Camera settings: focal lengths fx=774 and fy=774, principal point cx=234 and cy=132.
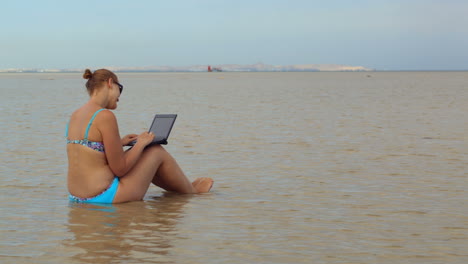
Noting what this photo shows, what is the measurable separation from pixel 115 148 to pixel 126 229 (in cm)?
98

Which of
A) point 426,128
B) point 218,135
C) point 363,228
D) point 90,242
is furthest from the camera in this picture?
point 426,128

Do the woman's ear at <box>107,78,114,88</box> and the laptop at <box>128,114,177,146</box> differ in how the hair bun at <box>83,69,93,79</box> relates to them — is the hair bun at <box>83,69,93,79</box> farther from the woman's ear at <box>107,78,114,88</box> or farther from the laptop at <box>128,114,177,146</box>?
the laptop at <box>128,114,177,146</box>

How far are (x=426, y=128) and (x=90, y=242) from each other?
41.1 ft

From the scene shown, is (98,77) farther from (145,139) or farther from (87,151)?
(145,139)

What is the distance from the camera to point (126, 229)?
276 inches

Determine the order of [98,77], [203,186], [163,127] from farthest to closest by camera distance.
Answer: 1. [203,186]
2. [163,127]
3. [98,77]

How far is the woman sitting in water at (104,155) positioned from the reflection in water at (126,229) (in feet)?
0.63

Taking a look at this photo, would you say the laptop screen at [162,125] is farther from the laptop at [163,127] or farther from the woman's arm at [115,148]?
the woman's arm at [115,148]

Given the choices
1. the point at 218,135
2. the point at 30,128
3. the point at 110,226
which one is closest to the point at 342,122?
the point at 218,135

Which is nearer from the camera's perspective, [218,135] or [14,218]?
[14,218]

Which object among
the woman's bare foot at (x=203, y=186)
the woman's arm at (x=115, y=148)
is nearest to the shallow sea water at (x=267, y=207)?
the woman's bare foot at (x=203, y=186)

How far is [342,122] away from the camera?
64.4 ft

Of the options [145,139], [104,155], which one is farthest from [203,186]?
[104,155]

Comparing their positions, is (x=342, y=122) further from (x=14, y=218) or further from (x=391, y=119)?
(x=14, y=218)
